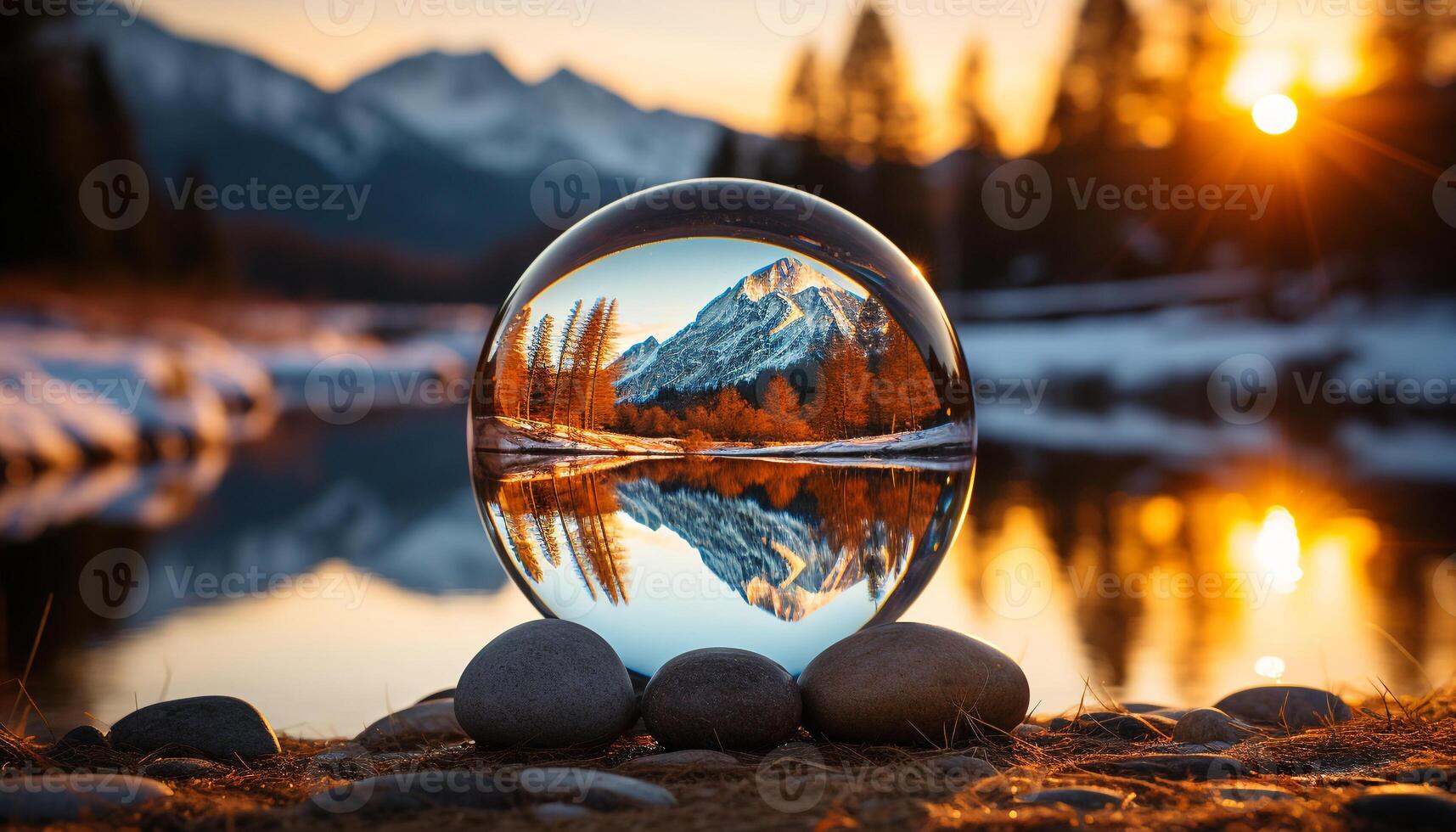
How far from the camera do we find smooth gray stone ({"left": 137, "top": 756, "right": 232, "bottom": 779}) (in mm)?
3816

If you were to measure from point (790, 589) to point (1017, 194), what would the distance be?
53.1 meters

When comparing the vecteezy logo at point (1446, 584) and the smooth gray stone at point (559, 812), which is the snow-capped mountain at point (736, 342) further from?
the vecteezy logo at point (1446, 584)

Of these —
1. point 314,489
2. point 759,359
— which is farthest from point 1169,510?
point 314,489

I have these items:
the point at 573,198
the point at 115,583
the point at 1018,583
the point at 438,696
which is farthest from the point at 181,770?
the point at 573,198

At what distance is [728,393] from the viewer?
13.1ft

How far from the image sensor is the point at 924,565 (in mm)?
4559

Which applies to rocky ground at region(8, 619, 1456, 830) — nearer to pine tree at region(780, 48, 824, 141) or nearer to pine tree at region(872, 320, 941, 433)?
pine tree at region(872, 320, 941, 433)

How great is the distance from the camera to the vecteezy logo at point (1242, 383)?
31953 millimetres

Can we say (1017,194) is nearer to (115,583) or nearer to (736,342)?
(115,583)

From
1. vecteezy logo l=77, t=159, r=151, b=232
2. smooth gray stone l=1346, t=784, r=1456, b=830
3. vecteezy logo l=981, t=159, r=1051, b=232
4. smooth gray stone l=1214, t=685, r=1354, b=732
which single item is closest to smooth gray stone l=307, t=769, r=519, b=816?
smooth gray stone l=1346, t=784, r=1456, b=830

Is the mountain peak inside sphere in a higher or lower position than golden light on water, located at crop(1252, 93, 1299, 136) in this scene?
lower

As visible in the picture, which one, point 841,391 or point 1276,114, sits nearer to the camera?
point 841,391

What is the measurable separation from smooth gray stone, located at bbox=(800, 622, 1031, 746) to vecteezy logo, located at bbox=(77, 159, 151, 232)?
46509mm

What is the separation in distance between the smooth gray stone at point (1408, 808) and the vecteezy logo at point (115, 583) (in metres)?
7.07
